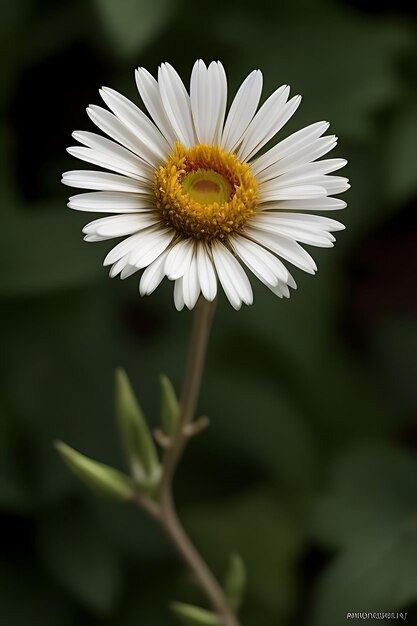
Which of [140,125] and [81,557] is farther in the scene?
[81,557]

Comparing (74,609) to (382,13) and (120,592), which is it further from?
(382,13)

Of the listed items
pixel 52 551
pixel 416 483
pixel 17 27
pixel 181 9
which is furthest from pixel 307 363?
pixel 17 27

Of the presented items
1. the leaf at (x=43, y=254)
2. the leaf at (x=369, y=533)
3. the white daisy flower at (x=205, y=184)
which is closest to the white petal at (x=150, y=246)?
the white daisy flower at (x=205, y=184)

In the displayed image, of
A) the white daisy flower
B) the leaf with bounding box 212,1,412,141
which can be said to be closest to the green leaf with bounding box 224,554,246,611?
the white daisy flower

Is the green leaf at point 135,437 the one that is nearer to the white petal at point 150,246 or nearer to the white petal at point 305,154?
the white petal at point 150,246

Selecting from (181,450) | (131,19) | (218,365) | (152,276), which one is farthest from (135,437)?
(131,19)

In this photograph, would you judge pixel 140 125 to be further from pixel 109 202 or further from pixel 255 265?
pixel 255 265
